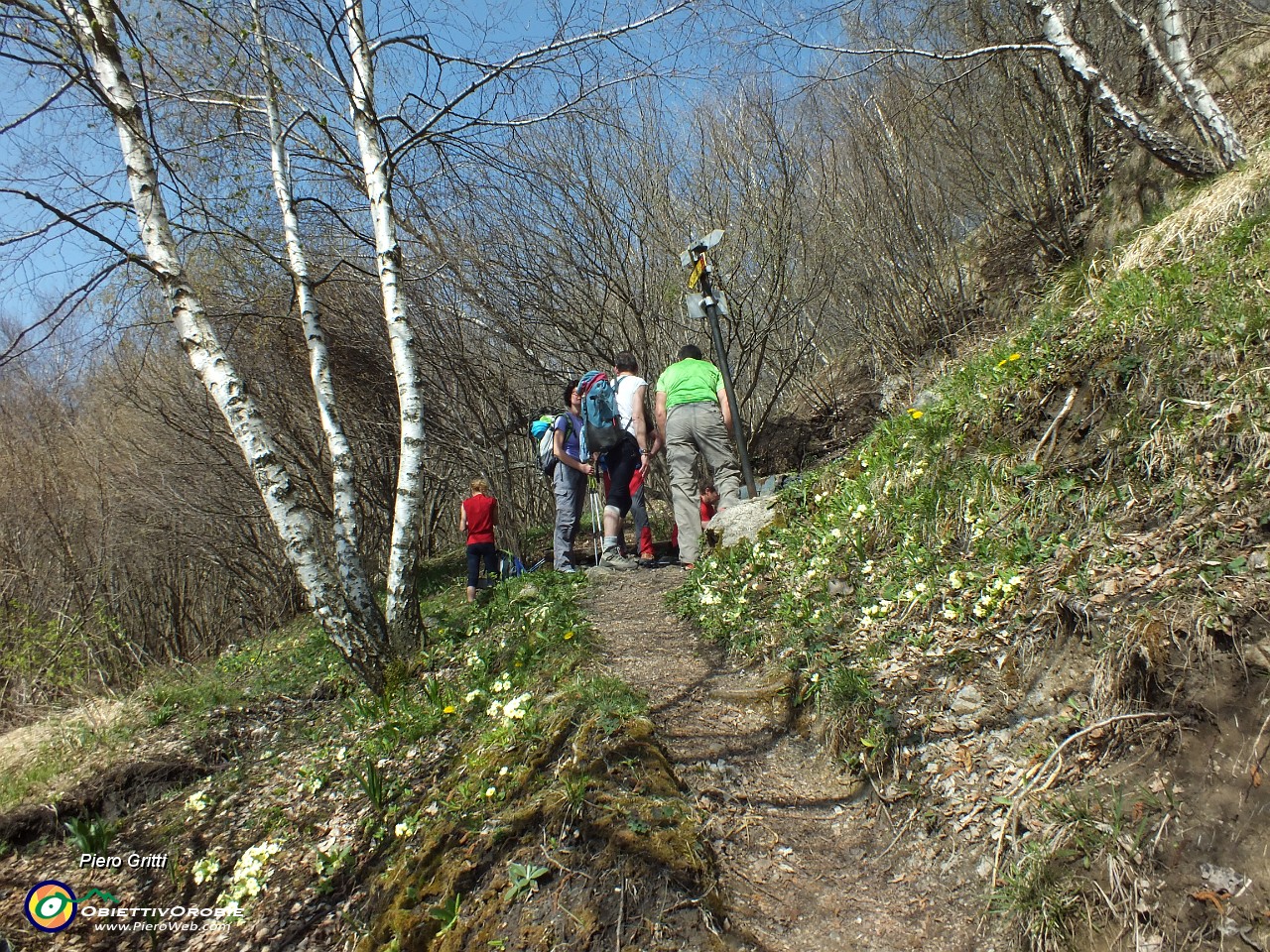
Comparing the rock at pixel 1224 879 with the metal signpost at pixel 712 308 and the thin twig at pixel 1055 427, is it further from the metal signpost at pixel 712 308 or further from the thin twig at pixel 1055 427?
the metal signpost at pixel 712 308

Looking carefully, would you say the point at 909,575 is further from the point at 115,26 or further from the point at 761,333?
the point at 761,333

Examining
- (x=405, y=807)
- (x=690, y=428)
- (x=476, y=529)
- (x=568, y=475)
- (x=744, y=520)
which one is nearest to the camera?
(x=405, y=807)

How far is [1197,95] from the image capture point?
194 inches

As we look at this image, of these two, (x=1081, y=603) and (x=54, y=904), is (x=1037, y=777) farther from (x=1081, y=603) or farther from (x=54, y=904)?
(x=54, y=904)

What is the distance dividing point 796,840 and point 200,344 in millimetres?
4202

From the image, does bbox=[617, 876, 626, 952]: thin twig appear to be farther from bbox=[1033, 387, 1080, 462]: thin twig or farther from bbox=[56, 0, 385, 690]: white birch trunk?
bbox=[56, 0, 385, 690]: white birch trunk

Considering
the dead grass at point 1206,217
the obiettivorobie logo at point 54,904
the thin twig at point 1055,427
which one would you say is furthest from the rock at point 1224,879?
the obiettivorobie logo at point 54,904

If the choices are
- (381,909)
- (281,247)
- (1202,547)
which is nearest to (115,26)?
(281,247)

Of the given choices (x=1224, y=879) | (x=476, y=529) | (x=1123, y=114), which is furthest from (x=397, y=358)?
(x=1123, y=114)

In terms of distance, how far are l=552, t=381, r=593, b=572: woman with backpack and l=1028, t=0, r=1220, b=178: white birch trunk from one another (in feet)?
15.4

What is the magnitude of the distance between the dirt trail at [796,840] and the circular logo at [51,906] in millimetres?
2643

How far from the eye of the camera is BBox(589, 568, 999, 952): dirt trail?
2.10 m

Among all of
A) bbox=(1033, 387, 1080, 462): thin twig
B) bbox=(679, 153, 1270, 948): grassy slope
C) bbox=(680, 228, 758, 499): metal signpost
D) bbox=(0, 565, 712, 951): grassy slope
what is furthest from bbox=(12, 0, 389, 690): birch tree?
bbox=(1033, 387, 1080, 462): thin twig

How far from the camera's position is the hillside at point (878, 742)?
77.7 inches
